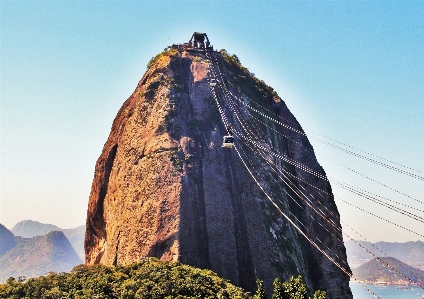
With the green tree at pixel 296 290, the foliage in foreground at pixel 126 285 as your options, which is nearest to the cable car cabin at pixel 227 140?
the foliage in foreground at pixel 126 285

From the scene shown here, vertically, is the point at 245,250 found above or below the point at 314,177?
below

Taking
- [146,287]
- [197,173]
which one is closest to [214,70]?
[197,173]

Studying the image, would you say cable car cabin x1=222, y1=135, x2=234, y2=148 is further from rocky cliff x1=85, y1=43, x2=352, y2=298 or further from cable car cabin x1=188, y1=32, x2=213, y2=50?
cable car cabin x1=188, y1=32, x2=213, y2=50

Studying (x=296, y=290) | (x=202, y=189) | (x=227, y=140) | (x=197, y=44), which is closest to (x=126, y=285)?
(x=296, y=290)

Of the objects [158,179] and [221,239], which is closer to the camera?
[221,239]

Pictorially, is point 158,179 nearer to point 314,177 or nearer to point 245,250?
point 245,250

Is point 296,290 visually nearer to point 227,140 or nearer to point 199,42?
point 227,140

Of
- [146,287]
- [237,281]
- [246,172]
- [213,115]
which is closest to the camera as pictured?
[146,287]
